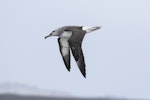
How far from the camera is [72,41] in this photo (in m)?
54.7

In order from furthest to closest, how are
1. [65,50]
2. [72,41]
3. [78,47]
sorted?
1. [65,50]
2. [72,41]
3. [78,47]

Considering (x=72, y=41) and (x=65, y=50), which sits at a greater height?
(x=72, y=41)

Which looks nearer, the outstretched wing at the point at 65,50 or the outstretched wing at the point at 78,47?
the outstretched wing at the point at 78,47

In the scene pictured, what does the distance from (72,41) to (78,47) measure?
1.80 feet

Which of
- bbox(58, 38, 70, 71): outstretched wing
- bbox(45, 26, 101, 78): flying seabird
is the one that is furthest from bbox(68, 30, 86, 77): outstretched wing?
bbox(58, 38, 70, 71): outstretched wing

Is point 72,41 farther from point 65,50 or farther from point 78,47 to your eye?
point 65,50

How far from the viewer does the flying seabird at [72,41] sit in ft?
179

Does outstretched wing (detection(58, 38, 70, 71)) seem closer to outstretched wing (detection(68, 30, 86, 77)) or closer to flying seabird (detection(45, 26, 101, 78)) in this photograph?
flying seabird (detection(45, 26, 101, 78))

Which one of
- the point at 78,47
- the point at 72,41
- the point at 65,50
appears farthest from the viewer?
the point at 65,50

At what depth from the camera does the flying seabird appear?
5444 cm

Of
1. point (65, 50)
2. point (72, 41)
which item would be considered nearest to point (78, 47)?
point (72, 41)

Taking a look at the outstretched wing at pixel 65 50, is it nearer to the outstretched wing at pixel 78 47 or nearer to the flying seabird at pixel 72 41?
the flying seabird at pixel 72 41

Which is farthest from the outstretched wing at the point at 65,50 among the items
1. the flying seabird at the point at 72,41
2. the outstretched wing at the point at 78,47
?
the outstretched wing at the point at 78,47

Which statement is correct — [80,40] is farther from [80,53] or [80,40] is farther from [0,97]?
[0,97]
